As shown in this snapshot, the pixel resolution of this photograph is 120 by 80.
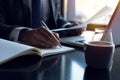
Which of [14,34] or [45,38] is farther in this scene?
[14,34]

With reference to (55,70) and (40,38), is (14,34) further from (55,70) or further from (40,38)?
(55,70)

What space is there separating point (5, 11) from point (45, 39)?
69 centimetres

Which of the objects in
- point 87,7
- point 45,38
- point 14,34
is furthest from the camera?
point 87,7

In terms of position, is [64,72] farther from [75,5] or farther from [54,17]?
[75,5]

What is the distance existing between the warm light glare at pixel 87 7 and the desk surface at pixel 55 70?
1564 millimetres

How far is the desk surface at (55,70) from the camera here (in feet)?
2.43

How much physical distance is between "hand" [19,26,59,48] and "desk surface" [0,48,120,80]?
17 cm

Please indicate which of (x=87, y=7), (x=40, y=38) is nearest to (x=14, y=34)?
(x=40, y=38)

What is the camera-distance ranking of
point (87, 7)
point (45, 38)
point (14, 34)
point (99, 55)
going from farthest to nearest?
1. point (87, 7)
2. point (14, 34)
3. point (45, 38)
4. point (99, 55)

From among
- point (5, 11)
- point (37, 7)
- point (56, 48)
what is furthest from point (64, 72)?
point (37, 7)

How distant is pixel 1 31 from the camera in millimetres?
1429

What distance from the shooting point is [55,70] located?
32.1 inches

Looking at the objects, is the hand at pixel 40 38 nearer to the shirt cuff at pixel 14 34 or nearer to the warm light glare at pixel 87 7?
the shirt cuff at pixel 14 34

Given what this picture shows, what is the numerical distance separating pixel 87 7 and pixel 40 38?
59.7 inches
